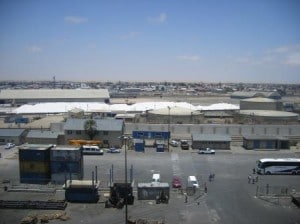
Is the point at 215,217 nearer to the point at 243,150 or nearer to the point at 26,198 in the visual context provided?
the point at 26,198

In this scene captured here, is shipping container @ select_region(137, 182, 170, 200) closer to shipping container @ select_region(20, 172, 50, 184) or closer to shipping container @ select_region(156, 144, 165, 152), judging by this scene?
shipping container @ select_region(20, 172, 50, 184)

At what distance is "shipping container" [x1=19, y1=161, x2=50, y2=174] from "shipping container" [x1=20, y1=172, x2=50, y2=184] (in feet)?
0.56

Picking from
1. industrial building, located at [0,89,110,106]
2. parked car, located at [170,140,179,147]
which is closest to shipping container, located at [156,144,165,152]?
parked car, located at [170,140,179,147]

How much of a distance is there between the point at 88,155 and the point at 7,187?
Answer: 889cm

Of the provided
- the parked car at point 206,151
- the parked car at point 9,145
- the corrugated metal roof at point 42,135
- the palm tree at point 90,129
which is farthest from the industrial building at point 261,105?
the parked car at point 9,145

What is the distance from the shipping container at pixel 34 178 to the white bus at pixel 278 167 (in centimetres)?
1300

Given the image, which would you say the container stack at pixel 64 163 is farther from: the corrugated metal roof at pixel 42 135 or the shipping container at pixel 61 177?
the corrugated metal roof at pixel 42 135

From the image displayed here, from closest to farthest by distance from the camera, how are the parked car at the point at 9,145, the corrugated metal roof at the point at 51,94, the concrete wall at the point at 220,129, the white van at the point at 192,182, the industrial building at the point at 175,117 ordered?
the white van at the point at 192,182 → the parked car at the point at 9,145 → the concrete wall at the point at 220,129 → the industrial building at the point at 175,117 → the corrugated metal roof at the point at 51,94

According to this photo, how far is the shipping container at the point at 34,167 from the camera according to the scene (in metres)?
21.5

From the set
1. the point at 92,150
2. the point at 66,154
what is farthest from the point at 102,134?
the point at 66,154

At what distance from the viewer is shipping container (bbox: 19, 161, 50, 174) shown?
70.6 feet

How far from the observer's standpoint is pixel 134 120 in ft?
138

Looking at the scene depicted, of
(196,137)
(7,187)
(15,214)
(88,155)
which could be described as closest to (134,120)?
(196,137)

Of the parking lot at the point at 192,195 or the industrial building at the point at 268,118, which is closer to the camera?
the parking lot at the point at 192,195
